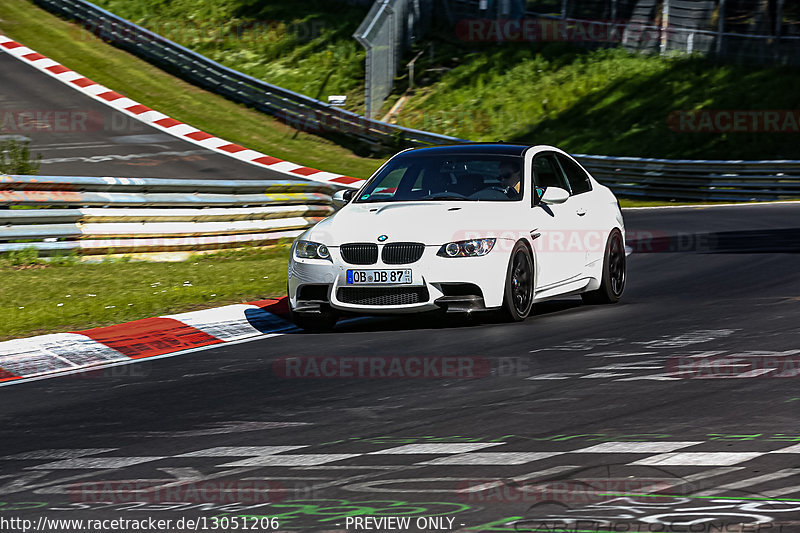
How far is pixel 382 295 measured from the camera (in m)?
9.97

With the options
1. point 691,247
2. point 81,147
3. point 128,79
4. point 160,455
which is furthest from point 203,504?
point 128,79

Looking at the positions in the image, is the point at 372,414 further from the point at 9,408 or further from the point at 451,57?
the point at 451,57

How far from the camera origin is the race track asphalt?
16.0 ft

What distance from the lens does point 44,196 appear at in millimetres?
14398

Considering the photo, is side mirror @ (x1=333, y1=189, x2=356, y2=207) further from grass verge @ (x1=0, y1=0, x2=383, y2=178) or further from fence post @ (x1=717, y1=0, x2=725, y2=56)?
fence post @ (x1=717, y1=0, x2=725, y2=56)

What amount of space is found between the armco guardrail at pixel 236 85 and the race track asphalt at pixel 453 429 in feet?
64.6

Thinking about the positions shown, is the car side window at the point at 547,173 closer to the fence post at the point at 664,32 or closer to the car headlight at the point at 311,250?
the car headlight at the point at 311,250

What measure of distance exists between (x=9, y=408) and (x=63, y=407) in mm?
335

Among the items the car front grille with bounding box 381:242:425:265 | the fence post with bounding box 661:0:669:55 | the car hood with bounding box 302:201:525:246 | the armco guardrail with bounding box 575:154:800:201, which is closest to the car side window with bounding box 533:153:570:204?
the car hood with bounding box 302:201:525:246

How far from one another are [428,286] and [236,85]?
2562 centimetres

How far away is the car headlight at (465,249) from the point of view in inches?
389

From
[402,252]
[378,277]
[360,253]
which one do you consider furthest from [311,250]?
[402,252]

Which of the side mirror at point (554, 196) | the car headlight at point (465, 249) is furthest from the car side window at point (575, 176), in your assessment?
the car headlight at point (465, 249)

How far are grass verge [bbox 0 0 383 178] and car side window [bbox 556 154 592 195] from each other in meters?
16.7
